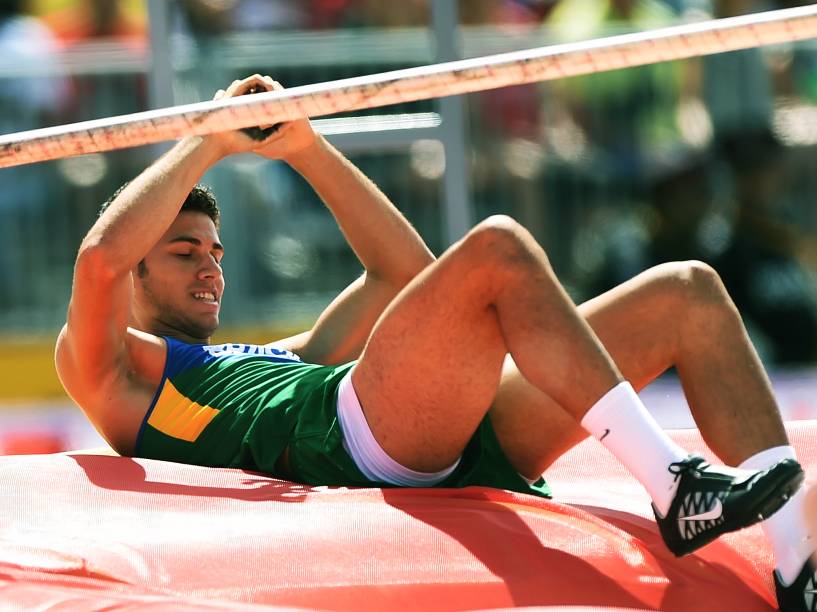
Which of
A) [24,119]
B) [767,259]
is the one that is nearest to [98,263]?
[24,119]

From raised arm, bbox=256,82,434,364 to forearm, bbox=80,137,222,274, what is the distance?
38cm

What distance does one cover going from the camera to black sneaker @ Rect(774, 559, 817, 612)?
6.73 ft

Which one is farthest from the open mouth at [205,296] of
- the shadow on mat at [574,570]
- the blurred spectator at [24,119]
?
the blurred spectator at [24,119]

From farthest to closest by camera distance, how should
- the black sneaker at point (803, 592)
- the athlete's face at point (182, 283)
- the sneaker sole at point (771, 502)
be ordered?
the athlete's face at point (182, 283) → the black sneaker at point (803, 592) → the sneaker sole at point (771, 502)

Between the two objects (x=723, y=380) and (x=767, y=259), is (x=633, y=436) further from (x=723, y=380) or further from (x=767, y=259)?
(x=767, y=259)

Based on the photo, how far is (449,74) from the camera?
2.35m

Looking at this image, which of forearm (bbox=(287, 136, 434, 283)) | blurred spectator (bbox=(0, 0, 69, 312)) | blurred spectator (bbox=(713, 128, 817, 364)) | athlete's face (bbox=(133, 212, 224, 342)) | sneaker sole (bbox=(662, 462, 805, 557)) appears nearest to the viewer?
sneaker sole (bbox=(662, 462, 805, 557))

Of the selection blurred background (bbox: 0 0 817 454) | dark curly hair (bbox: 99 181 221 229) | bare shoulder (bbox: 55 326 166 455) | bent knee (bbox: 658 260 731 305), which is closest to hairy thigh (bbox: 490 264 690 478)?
bent knee (bbox: 658 260 731 305)

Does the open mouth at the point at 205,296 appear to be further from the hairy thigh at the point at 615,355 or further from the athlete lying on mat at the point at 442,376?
the hairy thigh at the point at 615,355

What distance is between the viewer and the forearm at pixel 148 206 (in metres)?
2.45

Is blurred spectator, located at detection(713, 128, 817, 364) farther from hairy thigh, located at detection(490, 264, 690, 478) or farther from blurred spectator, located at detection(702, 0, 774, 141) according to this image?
hairy thigh, located at detection(490, 264, 690, 478)

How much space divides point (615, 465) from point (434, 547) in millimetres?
777

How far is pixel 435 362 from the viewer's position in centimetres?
229

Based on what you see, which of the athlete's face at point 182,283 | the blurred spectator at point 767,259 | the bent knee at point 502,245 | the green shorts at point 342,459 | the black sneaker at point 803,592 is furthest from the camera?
the blurred spectator at point 767,259
